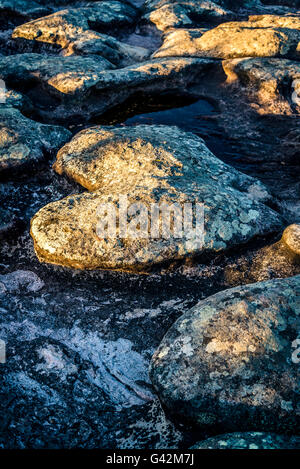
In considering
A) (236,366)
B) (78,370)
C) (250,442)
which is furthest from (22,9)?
(250,442)

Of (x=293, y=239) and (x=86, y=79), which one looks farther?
(x=86, y=79)

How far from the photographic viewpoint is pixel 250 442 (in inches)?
78.8

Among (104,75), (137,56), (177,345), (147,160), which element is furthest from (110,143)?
(137,56)

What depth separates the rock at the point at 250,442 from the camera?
1.99m

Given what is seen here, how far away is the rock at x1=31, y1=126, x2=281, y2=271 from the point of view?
3.34m

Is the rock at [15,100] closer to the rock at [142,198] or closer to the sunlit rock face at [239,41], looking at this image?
the rock at [142,198]

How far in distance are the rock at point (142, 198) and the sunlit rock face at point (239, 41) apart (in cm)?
326

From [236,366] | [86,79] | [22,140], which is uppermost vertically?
[86,79]

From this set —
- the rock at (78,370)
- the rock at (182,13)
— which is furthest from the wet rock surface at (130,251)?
the rock at (182,13)

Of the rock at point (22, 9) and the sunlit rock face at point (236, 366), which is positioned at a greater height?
the rock at point (22, 9)

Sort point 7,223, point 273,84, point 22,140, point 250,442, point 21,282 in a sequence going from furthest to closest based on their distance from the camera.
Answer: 1. point 273,84
2. point 22,140
3. point 7,223
4. point 21,282
5. point 250,442

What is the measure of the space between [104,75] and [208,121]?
191 cm

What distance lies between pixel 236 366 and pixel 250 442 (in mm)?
450

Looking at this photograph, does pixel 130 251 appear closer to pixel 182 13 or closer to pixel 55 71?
pixel 55 71
